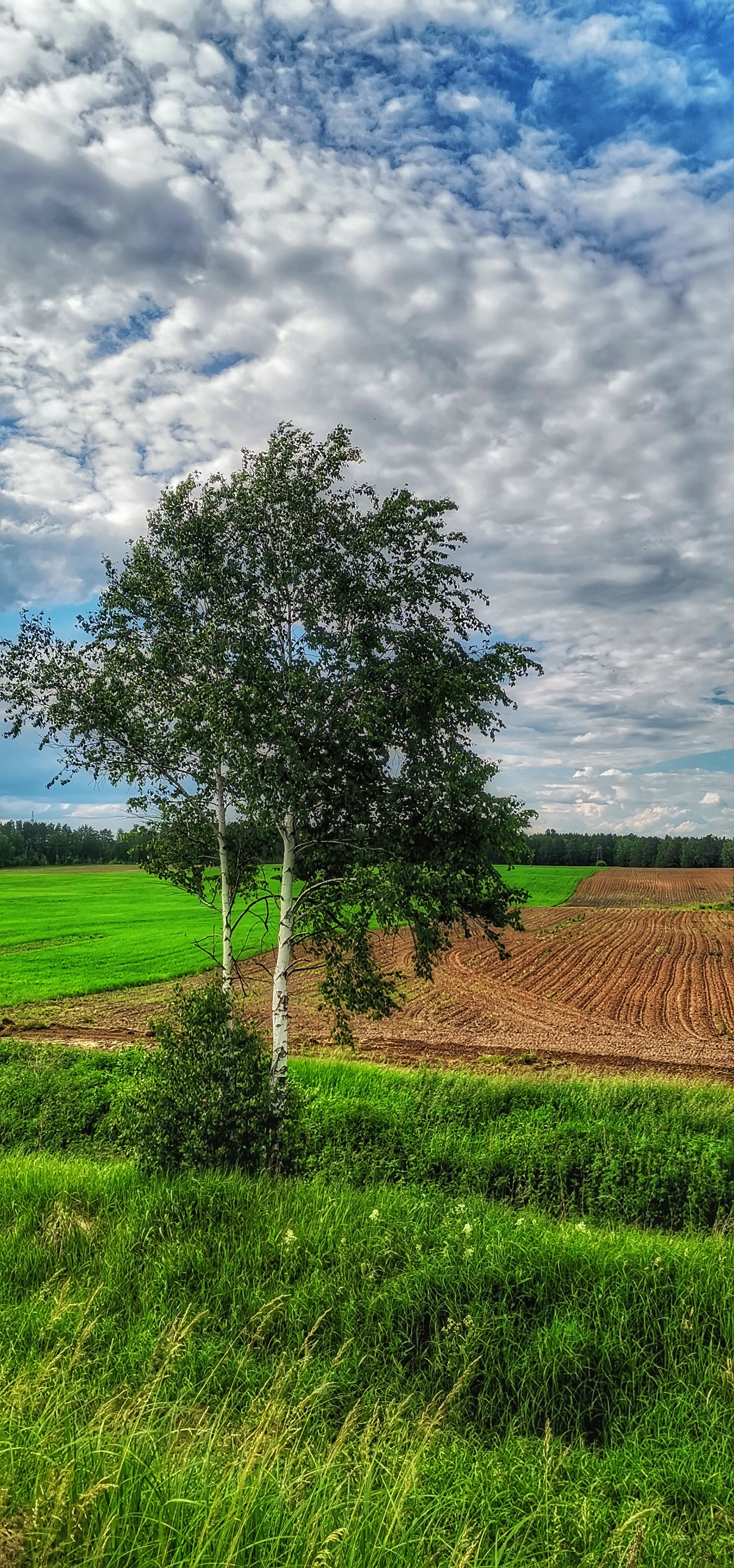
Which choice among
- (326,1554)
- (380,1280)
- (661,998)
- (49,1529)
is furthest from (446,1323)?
(661,998)

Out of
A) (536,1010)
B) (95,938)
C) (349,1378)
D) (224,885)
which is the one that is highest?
(224,885)

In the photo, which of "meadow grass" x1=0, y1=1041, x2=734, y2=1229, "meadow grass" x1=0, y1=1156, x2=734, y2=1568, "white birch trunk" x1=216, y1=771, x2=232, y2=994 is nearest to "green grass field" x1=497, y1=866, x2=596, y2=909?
"meadow grass" x1=0, y1=1041, x2=734, y2=1229

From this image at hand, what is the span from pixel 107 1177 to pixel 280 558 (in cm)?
995

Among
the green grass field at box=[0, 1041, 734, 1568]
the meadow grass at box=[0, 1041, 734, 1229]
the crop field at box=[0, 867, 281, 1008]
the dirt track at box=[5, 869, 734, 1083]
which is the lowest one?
the dirt track at box=[5, 869, 734, 1083]

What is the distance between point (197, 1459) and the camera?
4008 millimetres

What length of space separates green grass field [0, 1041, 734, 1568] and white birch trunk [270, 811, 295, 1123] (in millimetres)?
2672

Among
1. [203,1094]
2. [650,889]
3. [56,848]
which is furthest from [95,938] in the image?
[56,848]

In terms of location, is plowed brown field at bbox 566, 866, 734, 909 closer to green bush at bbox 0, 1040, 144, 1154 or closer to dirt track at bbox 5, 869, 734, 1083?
dirt track at bbox 5, 869, 734, 1083

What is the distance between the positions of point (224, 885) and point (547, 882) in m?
85.9

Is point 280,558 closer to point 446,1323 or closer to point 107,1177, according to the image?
point 107,1177

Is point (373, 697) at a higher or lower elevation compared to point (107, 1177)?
higher

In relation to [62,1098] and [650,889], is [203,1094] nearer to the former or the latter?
[62,1098]

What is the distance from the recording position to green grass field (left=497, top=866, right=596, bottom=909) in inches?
3054

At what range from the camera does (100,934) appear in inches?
1954
